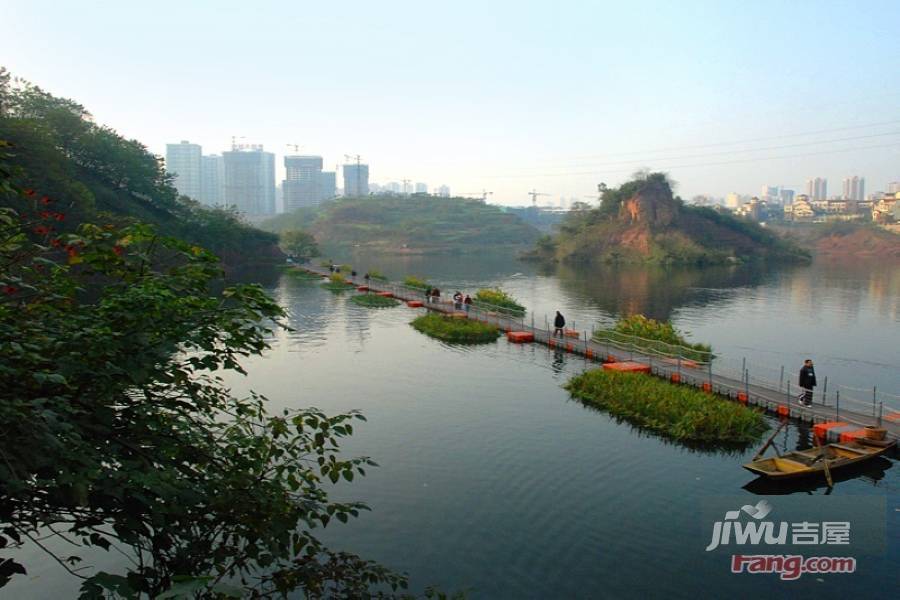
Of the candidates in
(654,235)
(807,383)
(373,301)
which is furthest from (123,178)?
(654,235)

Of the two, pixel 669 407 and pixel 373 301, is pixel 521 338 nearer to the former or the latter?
pixel 669 407

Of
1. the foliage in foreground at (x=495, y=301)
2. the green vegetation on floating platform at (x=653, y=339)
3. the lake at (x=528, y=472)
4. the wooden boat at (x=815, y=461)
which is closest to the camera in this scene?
the lake at (x=528, y=472)

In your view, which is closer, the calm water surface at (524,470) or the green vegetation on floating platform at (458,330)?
the calm water surface at (524,470)

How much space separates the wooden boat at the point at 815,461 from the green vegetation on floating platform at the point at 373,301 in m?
43.4

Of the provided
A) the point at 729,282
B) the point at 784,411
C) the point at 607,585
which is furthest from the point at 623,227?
the point at 607,585

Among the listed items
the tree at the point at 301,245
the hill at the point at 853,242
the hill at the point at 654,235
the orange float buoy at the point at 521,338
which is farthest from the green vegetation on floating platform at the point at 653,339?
the hill at the point at 853,242

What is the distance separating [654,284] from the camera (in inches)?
3743

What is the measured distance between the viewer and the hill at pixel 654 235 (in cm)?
14700

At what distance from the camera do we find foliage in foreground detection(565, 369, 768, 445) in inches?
918

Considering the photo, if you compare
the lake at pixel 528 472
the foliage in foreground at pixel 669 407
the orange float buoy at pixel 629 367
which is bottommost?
the lake at pixel 528 472

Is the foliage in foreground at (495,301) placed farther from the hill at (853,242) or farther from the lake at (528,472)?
the hill at (853,242)

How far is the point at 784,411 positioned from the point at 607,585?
14751 millimetres

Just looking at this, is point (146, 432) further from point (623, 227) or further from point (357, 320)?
point (623, 227)

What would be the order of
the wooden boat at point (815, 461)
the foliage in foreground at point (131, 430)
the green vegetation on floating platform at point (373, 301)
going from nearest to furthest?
the foliage in foreground at point (131, 430), the wooden boat at point (815, 461), the green vegetation on floating platform at point (373, 301)
